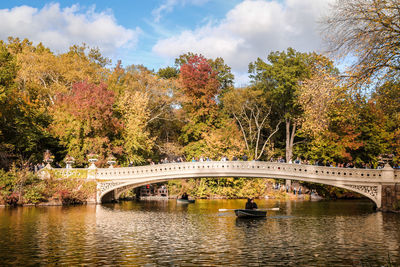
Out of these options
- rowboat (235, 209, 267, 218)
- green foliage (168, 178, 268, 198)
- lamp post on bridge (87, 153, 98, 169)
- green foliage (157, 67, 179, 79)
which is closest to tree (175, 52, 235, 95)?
green foliage (157, 67, 179, 79)

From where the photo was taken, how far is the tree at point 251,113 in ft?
148

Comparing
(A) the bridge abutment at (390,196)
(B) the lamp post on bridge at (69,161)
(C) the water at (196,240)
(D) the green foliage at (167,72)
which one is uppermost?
(D) the green foliage at (167,72)

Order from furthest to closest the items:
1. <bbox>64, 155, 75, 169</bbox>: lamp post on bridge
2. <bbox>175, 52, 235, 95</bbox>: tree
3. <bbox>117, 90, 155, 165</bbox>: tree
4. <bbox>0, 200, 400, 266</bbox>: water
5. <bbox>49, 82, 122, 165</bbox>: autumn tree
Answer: <bbox>175, 52, 235, 95</bbox>: tree → <bbox>117, 90, 155, 165</bbox>: tree → <bbox>49, 82, 122, 165</bbox>: autumn tree → <bbox>64, 155, 75, 169</bbox>: lamp post on bridge → <bbox>0, 200, 400, 266</bbox>: water

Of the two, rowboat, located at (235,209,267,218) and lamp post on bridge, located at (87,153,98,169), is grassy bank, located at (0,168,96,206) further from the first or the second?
rowboat, located at (235,209,267,218)

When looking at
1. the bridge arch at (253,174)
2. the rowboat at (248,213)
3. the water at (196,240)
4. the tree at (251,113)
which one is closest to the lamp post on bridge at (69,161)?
the bridge arch at (253,174)

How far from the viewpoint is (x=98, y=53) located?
49469 mm

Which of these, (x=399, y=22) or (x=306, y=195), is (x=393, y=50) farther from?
(x=306, y=195)

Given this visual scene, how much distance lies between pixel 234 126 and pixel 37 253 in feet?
110

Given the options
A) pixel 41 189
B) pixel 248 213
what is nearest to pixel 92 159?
pixel 41 189

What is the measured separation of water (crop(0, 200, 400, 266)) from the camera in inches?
501

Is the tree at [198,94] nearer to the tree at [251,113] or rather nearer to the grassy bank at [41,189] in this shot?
the tree at [251,113]

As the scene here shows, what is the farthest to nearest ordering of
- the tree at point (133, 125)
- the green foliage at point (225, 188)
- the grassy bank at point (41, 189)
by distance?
the green foliage at point (225, 188) → the tree at point (133, 125) → the grassy bank at point (41, 189)

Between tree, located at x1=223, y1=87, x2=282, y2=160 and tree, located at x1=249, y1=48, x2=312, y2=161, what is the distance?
1064 millimetres

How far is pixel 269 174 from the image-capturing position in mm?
30422
